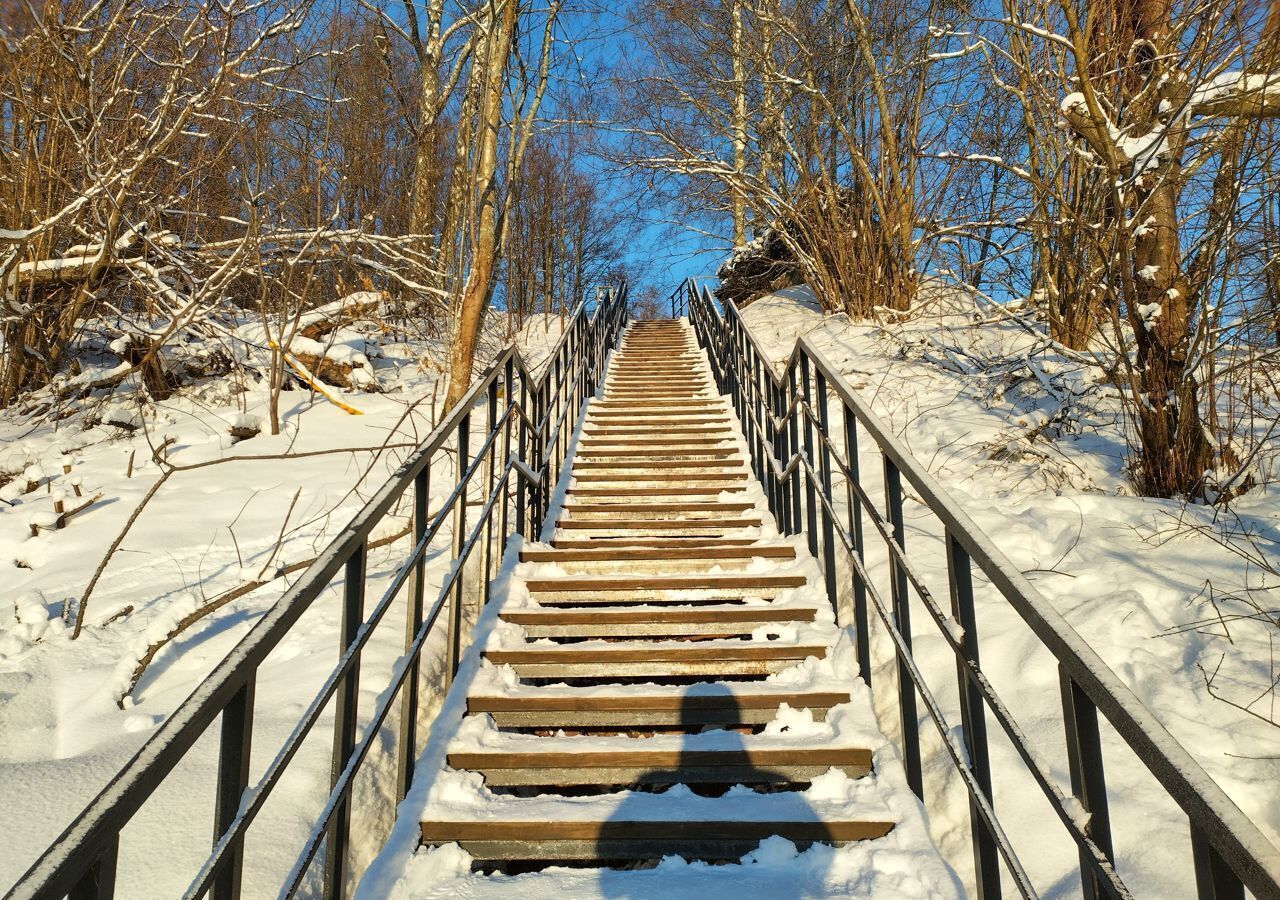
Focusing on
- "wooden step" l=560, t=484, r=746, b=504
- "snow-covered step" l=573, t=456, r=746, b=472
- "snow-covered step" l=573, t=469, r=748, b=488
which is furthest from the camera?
"snow-covered step" l=573, t=456, r=746, b=472

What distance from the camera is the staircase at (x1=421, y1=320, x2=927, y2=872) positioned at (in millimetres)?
A: 1991

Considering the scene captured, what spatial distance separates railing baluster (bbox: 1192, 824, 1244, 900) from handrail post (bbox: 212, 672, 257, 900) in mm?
1330

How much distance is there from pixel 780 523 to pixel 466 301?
118 inches

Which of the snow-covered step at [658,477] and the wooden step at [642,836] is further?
the snow-covered step at [658,477]

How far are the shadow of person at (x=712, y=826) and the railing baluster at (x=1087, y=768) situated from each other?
2.61 feet

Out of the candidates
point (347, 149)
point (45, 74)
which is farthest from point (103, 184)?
point (347, 149)

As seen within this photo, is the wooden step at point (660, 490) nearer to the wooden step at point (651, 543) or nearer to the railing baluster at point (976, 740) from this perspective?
the wooden step at point (651, 543)

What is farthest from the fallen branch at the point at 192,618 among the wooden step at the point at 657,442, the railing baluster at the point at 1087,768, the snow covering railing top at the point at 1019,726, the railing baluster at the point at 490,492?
the railing baluster at the point at 1087,768

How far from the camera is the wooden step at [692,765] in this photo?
7.19ft

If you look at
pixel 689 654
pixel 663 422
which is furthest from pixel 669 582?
pixel 663 422

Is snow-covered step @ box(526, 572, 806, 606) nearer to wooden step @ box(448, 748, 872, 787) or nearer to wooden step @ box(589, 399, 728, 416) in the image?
wooden step @ box(448, 748, 872, 787)

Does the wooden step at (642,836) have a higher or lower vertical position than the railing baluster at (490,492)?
lower

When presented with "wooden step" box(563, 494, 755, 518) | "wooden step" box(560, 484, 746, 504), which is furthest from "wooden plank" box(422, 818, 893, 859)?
"wooden step" box(560, 484, 746, 504)

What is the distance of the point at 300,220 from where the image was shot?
32.9 ft
